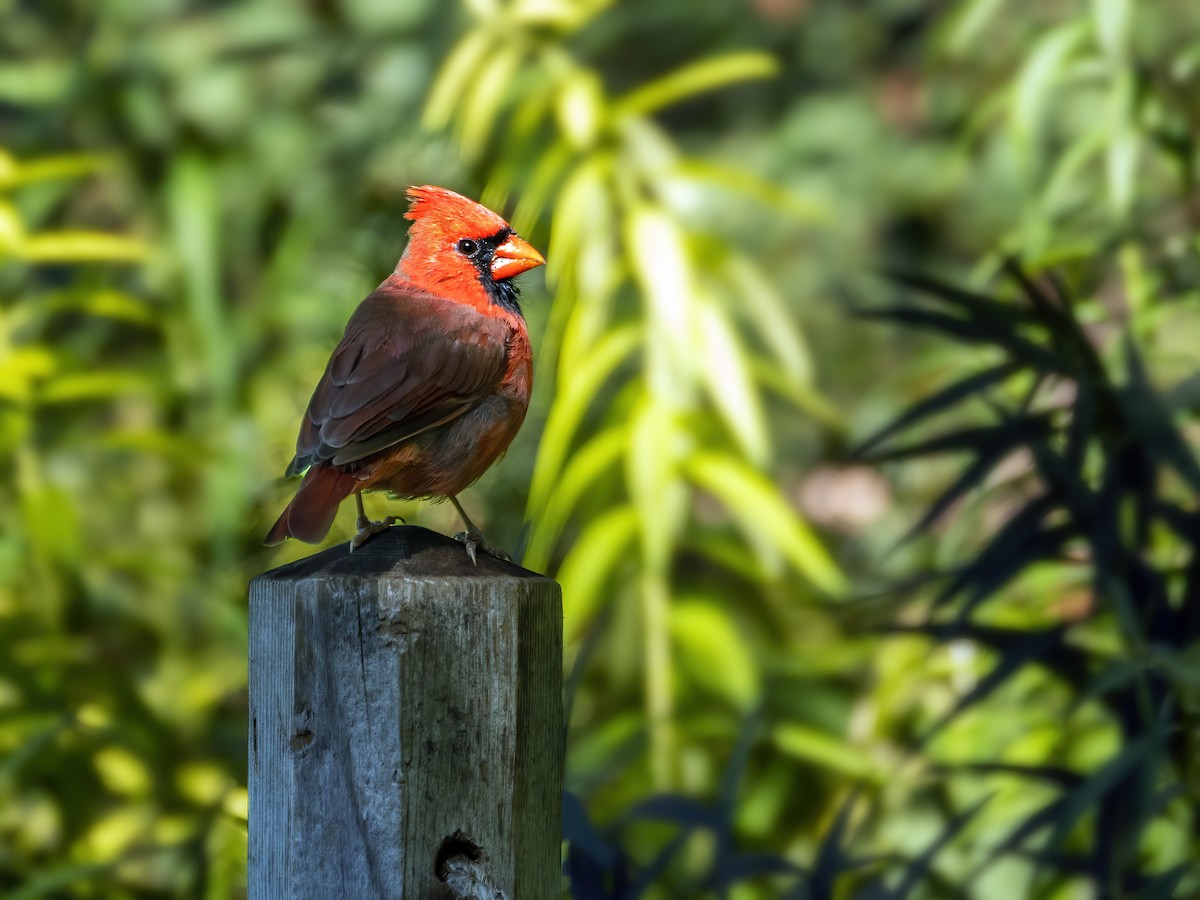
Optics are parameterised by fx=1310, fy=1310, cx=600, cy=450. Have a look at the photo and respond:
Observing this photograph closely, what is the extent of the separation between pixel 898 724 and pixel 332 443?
1.86 meters

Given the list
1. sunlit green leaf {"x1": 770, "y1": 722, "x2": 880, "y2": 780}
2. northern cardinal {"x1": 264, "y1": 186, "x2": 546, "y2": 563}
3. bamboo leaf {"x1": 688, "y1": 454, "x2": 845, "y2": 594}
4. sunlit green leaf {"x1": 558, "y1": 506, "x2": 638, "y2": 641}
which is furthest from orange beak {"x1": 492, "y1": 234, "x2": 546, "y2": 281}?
sunlit green leaf {"x1": 770, "y1": 722, "x2": 880, "y2": 780}

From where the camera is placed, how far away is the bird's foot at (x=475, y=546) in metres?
0.99

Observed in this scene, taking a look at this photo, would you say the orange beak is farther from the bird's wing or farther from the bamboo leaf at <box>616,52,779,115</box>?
the bamboo leaf at <box>616,52,779,115</box>

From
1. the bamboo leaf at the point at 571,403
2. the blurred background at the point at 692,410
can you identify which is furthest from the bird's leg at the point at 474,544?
the bamboo leaf at the point at 571,403

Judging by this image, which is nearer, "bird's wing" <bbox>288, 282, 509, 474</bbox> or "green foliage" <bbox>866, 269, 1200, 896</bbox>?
"bird's wing" <bbox>288, 282, 509, 474</bbox>

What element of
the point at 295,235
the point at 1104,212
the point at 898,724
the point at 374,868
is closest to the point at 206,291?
the point at 295,235

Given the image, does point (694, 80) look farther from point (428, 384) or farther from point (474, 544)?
point (474, 544)

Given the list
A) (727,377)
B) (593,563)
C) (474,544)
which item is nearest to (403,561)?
(474,544)

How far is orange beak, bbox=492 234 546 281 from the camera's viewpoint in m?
1.25

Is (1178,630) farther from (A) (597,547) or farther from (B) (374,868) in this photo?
(B) (374,868)

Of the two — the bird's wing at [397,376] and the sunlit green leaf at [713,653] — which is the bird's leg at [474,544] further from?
the sunlit green leaf at [713,653]

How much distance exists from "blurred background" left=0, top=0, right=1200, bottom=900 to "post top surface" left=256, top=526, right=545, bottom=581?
59 cm

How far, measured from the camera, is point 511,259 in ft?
4.11

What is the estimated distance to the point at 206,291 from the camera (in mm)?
3012
